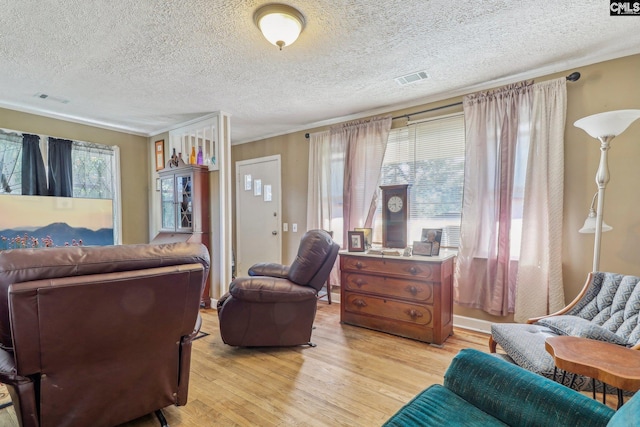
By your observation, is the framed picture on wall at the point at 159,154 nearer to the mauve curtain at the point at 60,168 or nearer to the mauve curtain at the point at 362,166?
the mauve curtain at the point at 60,168

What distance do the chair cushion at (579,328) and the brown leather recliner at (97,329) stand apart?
2135 mm

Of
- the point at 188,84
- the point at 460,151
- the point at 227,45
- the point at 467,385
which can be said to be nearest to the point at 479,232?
the point at 460,151

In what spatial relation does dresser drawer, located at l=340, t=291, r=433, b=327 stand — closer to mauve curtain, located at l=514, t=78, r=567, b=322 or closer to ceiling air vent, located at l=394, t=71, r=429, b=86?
mauve curtain, located at l=514, t=78, r=567, b=322

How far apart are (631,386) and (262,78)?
313 centimetres

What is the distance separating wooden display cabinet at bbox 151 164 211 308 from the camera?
385 cm

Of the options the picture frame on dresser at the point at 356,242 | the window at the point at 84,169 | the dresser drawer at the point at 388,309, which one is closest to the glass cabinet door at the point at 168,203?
the window at the point at 84,169

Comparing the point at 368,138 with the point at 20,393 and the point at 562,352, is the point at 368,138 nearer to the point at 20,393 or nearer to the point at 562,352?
the point at 562,352

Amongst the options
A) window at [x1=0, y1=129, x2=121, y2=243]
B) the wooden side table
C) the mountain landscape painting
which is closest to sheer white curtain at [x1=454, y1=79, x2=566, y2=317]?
the wooden side table

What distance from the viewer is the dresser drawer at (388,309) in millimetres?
2807

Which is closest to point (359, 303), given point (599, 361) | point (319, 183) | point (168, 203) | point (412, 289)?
point (412, 289)

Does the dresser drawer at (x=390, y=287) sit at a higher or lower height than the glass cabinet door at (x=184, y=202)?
lower

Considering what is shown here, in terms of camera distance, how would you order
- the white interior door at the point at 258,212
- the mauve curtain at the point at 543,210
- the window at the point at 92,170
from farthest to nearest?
the white interior door at the point at 258,212, the window at the point at 92,170, the mauve curtain at the point at 543,210

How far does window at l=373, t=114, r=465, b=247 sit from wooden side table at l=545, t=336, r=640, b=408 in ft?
5.98

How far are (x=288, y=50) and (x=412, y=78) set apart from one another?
124cm
